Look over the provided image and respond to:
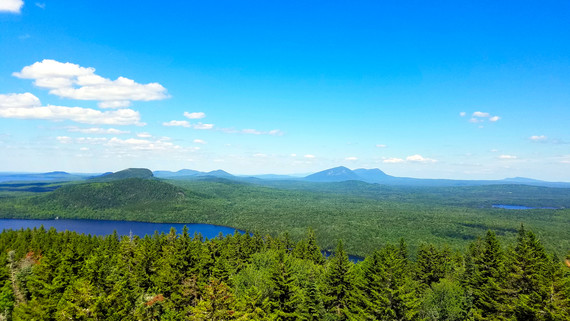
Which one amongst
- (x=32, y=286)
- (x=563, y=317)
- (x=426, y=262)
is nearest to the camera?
(x=563, y=317)

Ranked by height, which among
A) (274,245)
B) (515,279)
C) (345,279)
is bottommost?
(274,245)

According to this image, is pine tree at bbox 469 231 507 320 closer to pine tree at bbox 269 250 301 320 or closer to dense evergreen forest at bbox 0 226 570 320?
dense evergreen forest at bbox 0 226 570 320

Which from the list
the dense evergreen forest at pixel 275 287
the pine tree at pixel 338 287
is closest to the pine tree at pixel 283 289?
the dense evergreen forest at pixel 275 287

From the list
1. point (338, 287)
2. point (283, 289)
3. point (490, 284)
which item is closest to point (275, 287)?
point (283, 289)

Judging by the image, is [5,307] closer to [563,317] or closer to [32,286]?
[32,286]

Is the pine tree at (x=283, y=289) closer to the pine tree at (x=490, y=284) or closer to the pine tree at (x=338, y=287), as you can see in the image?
the pine tree at (x=338, y=287)

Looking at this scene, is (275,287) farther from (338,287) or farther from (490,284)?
(490,284)

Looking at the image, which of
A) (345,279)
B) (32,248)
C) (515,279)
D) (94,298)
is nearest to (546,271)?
(515,279)

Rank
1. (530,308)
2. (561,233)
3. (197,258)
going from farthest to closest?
(561,233), (197,258), (530,308)
